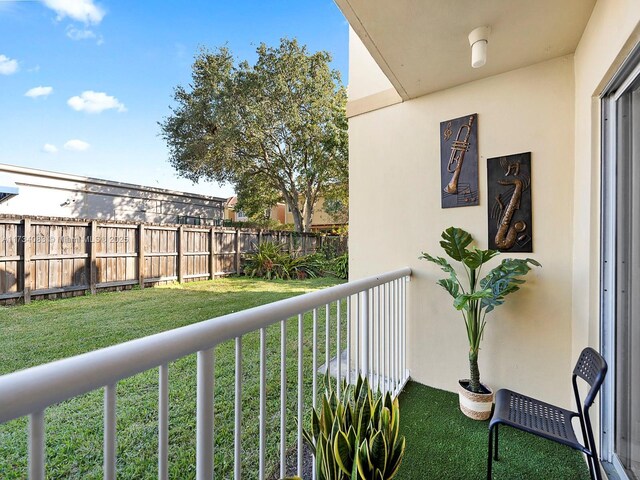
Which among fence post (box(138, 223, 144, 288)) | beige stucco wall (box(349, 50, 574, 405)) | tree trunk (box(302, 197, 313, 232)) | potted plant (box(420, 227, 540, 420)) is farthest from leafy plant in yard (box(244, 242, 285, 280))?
potted plant (box(420, 227, 540, 420))

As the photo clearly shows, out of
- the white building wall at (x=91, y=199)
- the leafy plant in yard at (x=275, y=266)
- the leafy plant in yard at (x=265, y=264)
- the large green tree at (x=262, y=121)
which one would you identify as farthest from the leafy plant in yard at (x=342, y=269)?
the white building wall at (x=91, y=199)

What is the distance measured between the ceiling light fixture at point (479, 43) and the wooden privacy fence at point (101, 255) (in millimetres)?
6534

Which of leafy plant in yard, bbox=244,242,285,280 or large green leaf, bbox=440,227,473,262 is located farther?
leafy plant in yard, bbox=244,242,285,280

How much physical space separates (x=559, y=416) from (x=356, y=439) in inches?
44.6

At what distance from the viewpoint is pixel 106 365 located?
0.58 metres

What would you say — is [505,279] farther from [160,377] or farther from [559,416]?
[160,377]

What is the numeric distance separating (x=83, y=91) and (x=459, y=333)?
12784mm

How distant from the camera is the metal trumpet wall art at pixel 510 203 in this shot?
2.17 meters

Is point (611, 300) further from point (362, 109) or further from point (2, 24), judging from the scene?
point (2, 24)

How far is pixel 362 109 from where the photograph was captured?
118 inches

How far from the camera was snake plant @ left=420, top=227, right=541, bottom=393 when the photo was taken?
79.3 inches

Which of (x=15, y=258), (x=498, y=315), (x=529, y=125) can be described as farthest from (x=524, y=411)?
(x=15, y=258)

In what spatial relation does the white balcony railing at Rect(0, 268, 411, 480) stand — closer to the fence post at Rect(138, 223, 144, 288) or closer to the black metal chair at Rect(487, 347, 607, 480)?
the black metal chair at Rect(487, 347, 607, 480)

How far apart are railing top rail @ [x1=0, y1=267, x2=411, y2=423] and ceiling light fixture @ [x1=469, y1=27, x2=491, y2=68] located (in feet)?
6.31
